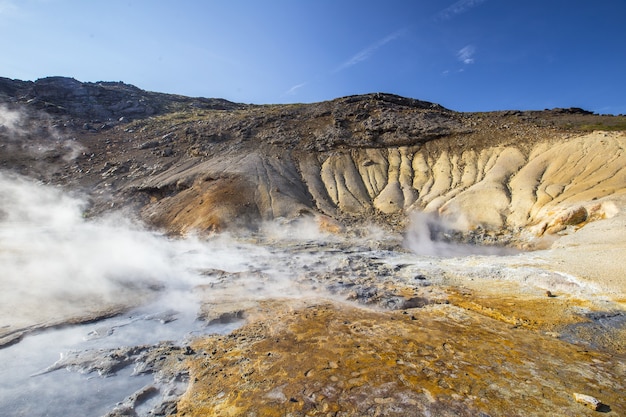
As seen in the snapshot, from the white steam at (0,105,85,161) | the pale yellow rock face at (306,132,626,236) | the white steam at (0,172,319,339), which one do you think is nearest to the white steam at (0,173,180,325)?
the white steam at (0,172,319,339)

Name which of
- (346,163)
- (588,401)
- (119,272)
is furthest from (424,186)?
(588,401)

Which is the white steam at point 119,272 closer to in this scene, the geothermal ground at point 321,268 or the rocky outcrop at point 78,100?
the geothermal ground at point 321,268

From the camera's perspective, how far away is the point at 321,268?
1215 centimetres

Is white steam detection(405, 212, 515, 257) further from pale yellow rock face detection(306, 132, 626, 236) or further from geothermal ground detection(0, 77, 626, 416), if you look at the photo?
pale yellow rock face detection(306, 132, 626, 236)

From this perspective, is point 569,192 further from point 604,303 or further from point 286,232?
point 286,232

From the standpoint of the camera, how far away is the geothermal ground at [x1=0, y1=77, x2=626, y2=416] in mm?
5363

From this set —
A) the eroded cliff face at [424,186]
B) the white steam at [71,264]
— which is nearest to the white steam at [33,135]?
the white steam at [71,264]

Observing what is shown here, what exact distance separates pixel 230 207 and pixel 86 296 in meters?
11.7

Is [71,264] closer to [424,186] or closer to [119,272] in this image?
[119,272]

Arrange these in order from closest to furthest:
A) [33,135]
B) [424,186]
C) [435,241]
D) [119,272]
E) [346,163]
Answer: [119,272] < [435,241] < [424,186] < [346,163] < [33,135]

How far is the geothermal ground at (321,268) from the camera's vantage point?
5.36 m

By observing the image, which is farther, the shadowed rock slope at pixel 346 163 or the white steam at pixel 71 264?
the shadowed rock slope at pixel 346 163

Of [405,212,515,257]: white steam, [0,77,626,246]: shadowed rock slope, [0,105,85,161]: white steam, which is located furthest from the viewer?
[0,105,85,161]: white steam

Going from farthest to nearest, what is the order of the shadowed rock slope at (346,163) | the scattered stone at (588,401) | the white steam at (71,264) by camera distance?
the shadowed rock slope at (346,163)
the white steam at (71,264)
the scattered stone at (588,401)
